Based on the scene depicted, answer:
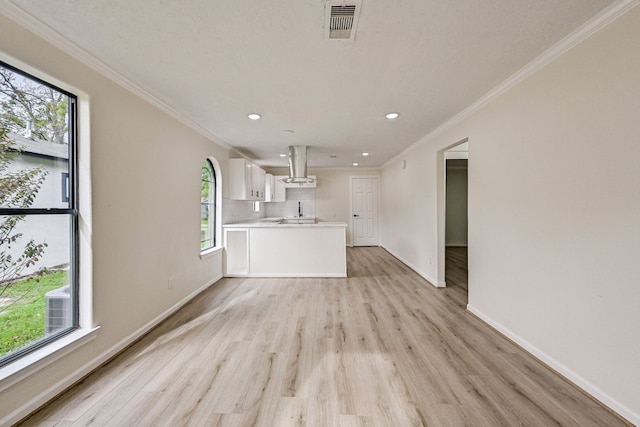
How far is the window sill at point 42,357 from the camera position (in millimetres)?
1305

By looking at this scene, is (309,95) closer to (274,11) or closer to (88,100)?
(274,11)

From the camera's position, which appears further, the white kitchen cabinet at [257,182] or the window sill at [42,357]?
the white kitchen cabinet at [257,182]

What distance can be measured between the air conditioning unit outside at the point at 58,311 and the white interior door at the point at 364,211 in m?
6.06

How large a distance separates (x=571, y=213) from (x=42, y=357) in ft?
11.5

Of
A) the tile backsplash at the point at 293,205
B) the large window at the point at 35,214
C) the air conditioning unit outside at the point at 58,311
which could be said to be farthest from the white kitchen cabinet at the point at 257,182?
the air conditioning unit outside at the point at 58,311

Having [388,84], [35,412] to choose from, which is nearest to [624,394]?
[388,84]

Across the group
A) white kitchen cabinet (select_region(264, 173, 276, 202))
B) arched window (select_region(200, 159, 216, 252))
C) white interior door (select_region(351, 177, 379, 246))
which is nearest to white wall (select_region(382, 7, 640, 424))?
arched window (select_region(200, 159, 216, 252))

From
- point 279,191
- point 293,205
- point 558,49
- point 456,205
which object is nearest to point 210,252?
point 279,191

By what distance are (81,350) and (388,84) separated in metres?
3.19

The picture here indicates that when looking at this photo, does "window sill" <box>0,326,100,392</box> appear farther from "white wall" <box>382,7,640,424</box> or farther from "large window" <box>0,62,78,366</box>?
"white wall" <box>382,7,640,424</box>

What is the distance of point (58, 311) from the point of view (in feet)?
5.52

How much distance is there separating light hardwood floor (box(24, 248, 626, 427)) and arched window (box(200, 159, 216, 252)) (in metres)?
1.28

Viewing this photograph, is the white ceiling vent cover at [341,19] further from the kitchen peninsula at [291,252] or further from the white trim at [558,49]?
the kitchen peninsula at [291,252]

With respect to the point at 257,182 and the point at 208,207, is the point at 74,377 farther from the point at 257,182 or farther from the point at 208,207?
the point at 257,182
